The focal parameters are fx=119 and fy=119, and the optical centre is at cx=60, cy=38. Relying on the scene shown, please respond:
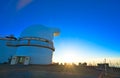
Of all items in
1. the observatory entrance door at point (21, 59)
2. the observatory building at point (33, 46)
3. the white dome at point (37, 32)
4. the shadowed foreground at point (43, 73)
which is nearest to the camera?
the shadowed foreground at point (43, 73)

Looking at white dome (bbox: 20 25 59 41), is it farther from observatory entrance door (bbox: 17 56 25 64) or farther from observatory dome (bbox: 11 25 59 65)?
observatory entrance door (bbox: 17 56 25 64)

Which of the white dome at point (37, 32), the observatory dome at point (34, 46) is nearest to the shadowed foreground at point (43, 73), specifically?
the observatory dome at point (34, 46)

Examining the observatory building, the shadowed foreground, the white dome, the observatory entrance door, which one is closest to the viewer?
Result: the shadowed foreground

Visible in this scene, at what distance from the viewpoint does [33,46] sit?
3259cm

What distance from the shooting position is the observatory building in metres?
31.9

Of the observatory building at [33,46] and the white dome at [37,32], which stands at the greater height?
the white dome at [37,32]

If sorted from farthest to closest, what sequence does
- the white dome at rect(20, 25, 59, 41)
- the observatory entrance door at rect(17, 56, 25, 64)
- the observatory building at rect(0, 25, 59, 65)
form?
the white dome at rect(20, 25, 59, 41)
the observatory building at rect(0, 25, 59, 65)
the observatory entrance door at rect(17, 56, 25, 64)

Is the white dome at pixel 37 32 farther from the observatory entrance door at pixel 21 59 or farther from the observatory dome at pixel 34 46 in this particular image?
the observatory entrance door at pixel 21 59

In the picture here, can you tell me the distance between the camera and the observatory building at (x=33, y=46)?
31.9 m

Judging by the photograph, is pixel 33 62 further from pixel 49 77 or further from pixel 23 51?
pixel 49 77

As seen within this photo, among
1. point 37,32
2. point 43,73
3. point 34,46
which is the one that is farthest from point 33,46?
point 43,73

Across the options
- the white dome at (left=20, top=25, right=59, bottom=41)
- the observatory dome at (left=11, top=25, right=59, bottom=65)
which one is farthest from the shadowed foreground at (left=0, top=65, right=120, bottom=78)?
the white dome at (left=20, top=25, right=59, bottom=41)

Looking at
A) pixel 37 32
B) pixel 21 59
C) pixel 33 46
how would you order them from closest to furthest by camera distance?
pixel 21 59 → pixel 33 46 → pixel 37 32

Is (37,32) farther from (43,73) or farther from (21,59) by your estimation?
(43,73)
